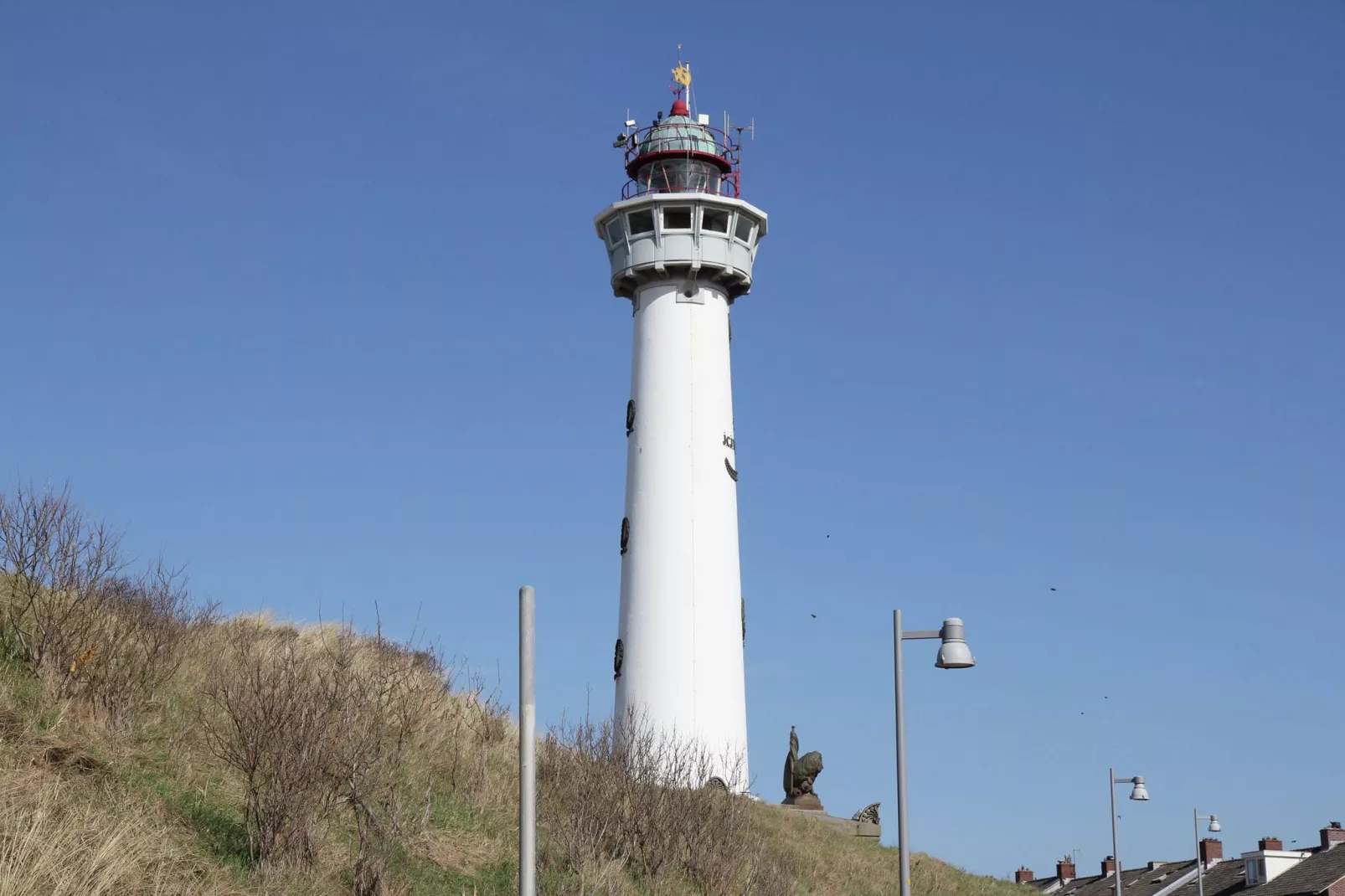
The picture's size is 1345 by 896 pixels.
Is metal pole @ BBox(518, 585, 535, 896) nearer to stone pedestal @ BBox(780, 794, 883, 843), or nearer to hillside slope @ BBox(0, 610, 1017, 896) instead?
hillside slope @ BBox(0, 610, 1017, 896)

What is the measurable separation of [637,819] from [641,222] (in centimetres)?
1900

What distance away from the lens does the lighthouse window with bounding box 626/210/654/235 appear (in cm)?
3631

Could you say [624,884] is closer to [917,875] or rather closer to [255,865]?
[255,865]

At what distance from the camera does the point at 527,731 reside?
1131cm

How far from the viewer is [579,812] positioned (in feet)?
65.2

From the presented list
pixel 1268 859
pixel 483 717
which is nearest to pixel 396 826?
pixel 483 717

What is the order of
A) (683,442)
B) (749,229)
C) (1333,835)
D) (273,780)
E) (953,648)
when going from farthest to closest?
(1333,835) → (749,229) → (683,442) → (953,648) → (273,780)

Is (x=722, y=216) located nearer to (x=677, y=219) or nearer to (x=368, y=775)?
(x=677, y=219)

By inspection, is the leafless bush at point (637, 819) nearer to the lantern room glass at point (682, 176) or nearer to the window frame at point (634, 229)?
the window frame at point (634, 229)

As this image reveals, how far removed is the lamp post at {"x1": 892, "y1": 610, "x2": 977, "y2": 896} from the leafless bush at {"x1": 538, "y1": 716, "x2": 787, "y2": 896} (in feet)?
12.9

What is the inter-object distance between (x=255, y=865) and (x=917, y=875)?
2149cm

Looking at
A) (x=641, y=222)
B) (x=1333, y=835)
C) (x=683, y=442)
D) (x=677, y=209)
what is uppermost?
(x=677, y=209)

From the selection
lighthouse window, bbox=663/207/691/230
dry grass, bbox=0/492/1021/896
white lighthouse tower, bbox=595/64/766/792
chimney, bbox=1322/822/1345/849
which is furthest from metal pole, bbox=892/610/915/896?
chimney, bbox=1322/822/1345/849

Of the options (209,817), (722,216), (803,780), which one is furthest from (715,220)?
(209,817)
